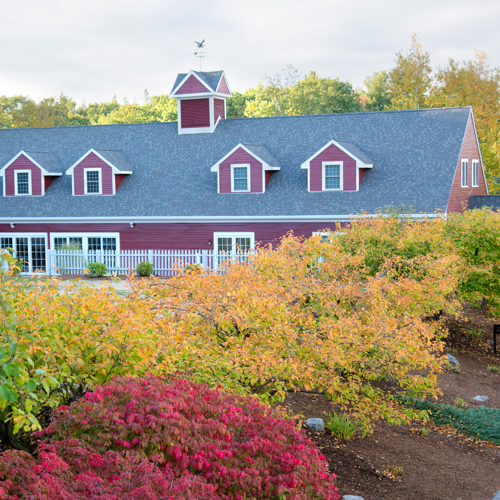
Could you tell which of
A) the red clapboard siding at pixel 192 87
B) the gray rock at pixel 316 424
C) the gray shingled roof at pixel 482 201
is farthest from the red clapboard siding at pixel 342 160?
the gray rock at pixel 316 424

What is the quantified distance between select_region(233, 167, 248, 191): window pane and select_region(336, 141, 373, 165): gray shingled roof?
4.43m

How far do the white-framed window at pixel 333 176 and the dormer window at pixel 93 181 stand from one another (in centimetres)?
1082

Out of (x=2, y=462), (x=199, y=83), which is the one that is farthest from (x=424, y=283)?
(x=199, y=83)

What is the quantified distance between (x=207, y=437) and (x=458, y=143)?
23.9 metres

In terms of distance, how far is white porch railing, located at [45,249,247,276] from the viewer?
25969mm

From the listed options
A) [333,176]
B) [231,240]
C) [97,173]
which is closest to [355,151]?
[333,176]

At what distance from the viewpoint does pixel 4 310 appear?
16.1 feet

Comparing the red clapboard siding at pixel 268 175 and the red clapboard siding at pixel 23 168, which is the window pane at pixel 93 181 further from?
the red clapboard siding at pixel 268 175

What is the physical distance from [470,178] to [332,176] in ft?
25.1

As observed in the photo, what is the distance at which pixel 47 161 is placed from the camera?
29656 millimetres

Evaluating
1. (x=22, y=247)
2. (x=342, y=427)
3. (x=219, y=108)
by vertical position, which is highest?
(x=219, y=108)

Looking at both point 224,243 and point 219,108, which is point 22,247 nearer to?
point 224,243

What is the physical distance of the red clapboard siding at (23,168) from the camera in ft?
95.1

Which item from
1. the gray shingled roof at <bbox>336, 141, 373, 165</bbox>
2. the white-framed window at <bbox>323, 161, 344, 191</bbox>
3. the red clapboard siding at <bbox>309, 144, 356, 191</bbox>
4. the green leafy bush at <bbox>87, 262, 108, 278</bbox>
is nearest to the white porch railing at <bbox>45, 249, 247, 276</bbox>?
the green leafy bush at <bbox>87, 262, 108, 278</bbox>
